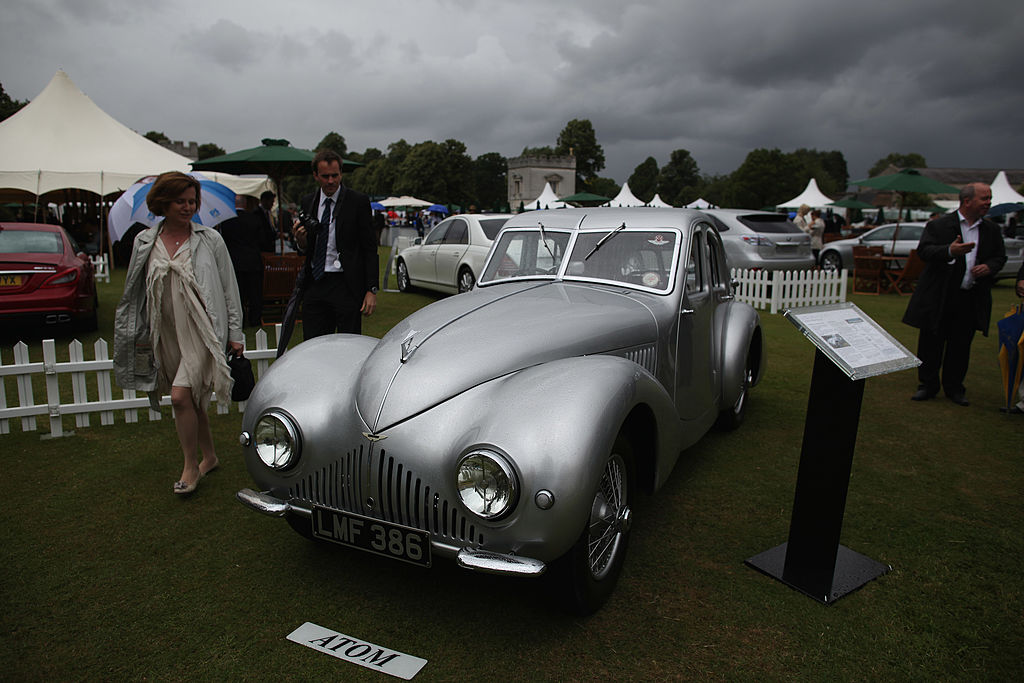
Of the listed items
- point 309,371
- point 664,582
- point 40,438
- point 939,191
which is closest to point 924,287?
point 664,582

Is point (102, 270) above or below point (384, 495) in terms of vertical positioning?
below

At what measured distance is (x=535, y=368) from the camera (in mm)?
2943

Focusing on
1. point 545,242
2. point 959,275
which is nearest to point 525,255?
point 545,242

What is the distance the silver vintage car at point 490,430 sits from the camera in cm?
246

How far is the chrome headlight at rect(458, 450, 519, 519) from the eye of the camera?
2404mm

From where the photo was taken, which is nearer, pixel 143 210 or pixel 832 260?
pixel 143 210

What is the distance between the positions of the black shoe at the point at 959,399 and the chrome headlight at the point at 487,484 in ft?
19.2

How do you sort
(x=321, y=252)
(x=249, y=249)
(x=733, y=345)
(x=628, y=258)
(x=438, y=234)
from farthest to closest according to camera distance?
1. (x=438, y=234)
2. (x=249, y=249)
3. (x=733, y=345)
4. (x=321, y=252)
5. (x=628, y=258)

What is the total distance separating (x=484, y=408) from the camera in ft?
8.91

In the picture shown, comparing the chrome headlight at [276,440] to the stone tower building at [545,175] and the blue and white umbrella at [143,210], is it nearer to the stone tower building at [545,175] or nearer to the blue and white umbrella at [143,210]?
the blue and white umbrella at [143,210]

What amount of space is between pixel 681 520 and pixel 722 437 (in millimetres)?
1694

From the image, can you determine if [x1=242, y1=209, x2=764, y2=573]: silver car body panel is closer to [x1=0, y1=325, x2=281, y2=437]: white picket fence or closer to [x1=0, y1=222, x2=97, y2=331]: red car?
[x1=0, y1=325, x2=281, y2=437]: white picket fence

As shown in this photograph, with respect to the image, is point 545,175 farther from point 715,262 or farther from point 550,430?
point 550,430

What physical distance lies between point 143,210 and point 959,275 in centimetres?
924
